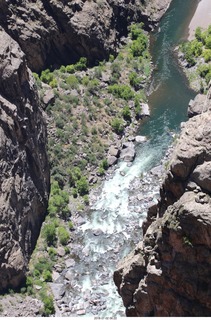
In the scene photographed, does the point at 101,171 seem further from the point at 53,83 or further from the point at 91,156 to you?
the point at 53,83

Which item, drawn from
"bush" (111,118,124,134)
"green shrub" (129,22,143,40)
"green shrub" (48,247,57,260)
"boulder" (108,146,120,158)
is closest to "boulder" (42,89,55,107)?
"bush" (111,118,124,134)

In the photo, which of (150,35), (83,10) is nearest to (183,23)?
(150,35)

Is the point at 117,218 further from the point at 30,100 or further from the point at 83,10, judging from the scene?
the point at 83,10

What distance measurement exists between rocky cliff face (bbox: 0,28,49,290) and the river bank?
29127 millimetres

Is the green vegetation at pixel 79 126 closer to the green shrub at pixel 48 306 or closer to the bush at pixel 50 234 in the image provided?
the bush at pixel 50 234

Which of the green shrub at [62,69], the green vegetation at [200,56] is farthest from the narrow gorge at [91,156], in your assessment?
the green vegetation at [200,56]

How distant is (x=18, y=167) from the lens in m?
49.4

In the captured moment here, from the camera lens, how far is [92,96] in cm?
6512

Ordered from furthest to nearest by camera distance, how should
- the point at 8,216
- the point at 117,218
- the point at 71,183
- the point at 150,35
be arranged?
the point at 150,35, the point at 71,183, the point at 117,218, the point at 8,216

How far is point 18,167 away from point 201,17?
3933 centimetres

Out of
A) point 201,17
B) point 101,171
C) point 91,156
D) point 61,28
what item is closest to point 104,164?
point 101,171

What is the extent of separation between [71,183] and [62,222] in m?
4.63

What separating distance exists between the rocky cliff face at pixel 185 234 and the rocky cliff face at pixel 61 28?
1630 inches

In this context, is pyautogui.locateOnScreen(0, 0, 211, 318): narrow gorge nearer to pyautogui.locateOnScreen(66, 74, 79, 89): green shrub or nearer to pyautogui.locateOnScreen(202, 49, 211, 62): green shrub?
pyautogui.locateOnScreen(66, 74, 79, 89): green shrub
